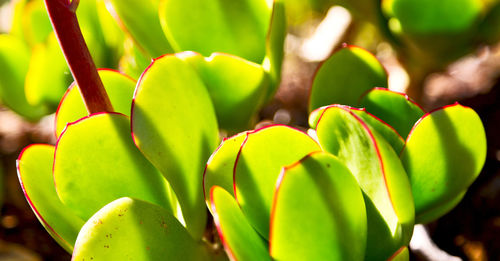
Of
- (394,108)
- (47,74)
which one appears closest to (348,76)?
(394,108)

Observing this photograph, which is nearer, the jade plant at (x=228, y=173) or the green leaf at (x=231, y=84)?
the jade plant at (x=228, y=173)

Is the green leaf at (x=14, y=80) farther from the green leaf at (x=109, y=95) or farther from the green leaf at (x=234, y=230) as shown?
the green leaf at (x=234, y=230)

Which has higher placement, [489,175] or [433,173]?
[433,173]

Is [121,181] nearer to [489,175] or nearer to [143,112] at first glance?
[143,112]

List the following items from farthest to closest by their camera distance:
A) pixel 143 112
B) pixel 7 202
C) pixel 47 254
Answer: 1. pixel 7 202
2. pixel 47 254
3. pixel 143 112

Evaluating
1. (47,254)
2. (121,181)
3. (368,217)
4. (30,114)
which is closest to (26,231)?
(47,254)

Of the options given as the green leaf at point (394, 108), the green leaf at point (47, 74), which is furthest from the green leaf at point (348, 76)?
the green leaf at point (47, 74)

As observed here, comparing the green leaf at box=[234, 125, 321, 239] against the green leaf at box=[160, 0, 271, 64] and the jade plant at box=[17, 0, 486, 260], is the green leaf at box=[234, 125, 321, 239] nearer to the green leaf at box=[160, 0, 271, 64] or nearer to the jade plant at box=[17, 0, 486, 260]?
the jade plant at box=[17, 0, 486, 260]

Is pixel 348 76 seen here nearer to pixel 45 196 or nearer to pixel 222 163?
pixel 222 163
